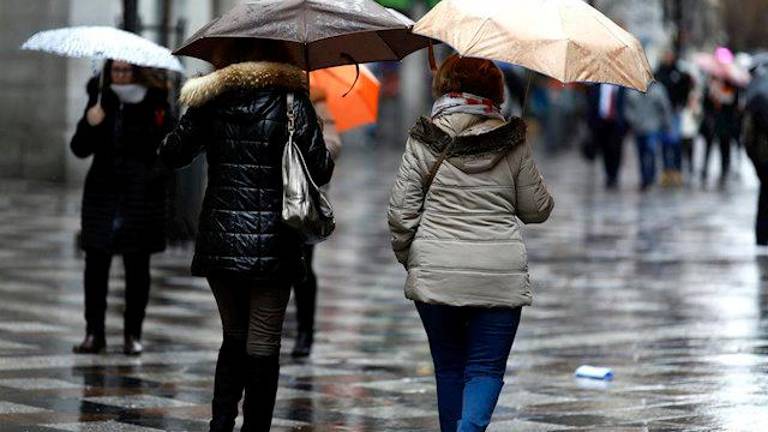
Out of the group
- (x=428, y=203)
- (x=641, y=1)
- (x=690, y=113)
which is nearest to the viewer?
(x=428, y=203)

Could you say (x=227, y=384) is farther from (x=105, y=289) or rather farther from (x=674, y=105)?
(x=674, y=105)

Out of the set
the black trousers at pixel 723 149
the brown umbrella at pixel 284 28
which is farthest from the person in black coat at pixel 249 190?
the black trousers at pixel 723 149

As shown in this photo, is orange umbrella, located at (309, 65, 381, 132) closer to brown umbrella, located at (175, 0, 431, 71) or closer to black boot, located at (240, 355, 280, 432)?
brown umbrella, located at (175, 0, 431, 71)

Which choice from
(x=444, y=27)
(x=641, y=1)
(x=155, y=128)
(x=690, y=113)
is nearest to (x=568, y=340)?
(x=155, y=128)

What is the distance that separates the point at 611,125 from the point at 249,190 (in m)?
22.6

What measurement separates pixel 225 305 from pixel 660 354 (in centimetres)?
447

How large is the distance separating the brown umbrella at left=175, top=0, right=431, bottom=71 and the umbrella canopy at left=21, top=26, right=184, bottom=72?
246 centimetres

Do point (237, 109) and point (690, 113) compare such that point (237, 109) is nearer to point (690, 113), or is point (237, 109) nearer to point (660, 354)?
point (660, 354)

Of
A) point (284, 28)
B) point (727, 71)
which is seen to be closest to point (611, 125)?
point (727, 71)

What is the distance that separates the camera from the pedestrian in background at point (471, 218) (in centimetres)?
718

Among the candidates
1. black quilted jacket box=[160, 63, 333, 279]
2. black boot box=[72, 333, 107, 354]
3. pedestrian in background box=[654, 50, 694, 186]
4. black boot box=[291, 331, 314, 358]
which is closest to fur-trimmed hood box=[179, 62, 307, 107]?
black quilted jacket box=[160, 63, 333, 279]

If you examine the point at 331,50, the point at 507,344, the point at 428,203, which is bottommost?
the point at 507,344

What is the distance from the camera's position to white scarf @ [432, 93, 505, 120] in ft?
23.9

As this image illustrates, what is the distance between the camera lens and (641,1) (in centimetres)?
5431
